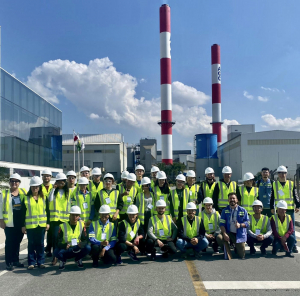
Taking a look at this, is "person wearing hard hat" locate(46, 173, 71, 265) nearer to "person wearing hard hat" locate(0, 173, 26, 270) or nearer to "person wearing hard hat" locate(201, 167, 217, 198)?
"person wearing hard hat" locate(0, 173, 26, 270)

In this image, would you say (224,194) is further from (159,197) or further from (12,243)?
(12,243)

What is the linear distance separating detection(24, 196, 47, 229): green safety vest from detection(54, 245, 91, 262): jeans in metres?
0.63

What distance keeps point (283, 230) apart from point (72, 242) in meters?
4.49

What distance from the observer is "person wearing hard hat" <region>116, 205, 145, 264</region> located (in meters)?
6.77

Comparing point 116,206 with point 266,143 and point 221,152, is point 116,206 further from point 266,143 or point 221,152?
point 221,152

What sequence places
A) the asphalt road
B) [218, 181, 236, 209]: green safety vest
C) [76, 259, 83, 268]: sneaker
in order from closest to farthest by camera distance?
the asphalt road < [76, 259, 83, 268]: sneaker < [218, 181, 236, 209]: green safety vest

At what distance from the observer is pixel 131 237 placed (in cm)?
701

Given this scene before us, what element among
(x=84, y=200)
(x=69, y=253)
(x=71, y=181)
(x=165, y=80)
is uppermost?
(x=165, y=80)

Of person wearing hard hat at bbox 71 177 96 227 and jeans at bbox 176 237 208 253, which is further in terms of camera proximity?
person wearing hard hat at bbox 71 177 96 227

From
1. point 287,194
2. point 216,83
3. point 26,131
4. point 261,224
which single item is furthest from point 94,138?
point 261,224

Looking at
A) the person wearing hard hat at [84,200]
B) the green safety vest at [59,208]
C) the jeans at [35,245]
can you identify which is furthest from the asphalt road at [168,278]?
the person wearing hard hat at [84,200]

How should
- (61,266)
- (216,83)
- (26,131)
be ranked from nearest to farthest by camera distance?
(61,266), (26,131), (216,83)

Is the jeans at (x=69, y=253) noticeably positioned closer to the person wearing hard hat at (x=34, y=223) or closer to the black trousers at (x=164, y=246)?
the person wearing hard hat at (x=34, y=223)

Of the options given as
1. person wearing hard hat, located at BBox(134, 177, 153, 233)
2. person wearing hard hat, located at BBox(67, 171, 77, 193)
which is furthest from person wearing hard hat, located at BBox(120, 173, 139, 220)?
person wearing hard hat, located at BBox(67, 171, 77, 193)
